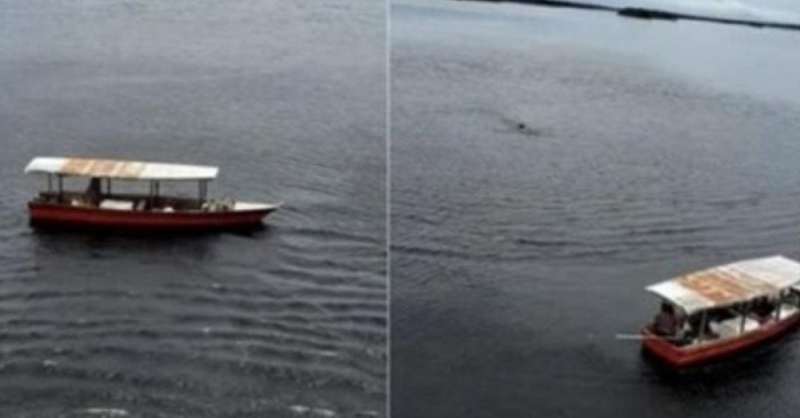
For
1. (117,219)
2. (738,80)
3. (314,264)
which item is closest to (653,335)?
(314,264)

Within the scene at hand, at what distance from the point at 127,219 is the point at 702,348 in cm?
1177

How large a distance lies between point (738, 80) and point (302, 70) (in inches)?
728

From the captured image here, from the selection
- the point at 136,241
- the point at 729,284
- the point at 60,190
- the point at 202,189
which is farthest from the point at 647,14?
the point at 136,241

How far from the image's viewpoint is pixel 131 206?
69.2 feet

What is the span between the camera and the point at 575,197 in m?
24.6

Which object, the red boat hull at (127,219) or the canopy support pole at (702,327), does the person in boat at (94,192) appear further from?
the canopy support pole at (702,327)

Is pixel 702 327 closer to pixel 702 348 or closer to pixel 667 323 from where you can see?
pixel 702 348

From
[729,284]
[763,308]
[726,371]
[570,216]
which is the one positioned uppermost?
[570,216]

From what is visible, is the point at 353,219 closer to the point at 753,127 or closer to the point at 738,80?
the point at 753,127

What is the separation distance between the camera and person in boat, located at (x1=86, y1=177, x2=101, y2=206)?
21.1m

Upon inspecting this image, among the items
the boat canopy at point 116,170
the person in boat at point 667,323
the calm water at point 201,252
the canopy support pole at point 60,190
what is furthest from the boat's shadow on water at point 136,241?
the person in boat at point 667,323

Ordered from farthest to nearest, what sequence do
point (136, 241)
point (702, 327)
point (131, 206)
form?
point (131, 206) < point (136, 241) < point (702, 327)

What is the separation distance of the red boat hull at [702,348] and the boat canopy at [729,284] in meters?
0.65

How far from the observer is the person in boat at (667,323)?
1759cm
